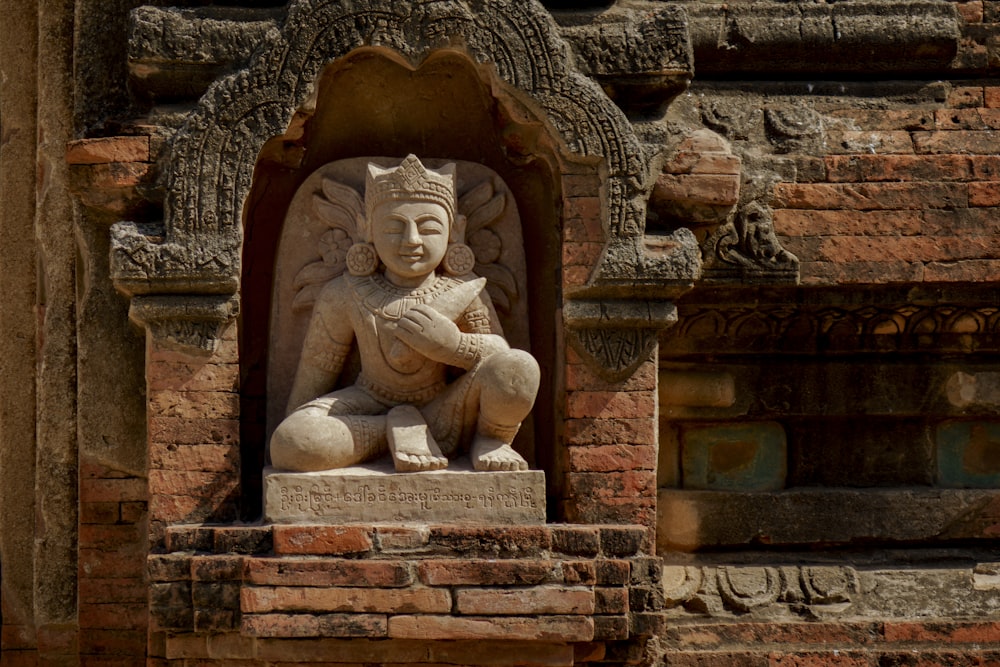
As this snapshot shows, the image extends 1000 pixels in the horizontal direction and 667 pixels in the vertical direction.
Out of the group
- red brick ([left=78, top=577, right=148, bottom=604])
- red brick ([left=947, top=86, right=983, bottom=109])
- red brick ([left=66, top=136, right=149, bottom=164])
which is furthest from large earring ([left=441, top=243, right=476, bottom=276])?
red brick ([left=947, top=86, right=983, bottom=109])

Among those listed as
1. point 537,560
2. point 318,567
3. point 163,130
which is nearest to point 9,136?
point 163,130

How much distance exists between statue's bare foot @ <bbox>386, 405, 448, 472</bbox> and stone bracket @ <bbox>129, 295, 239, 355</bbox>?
79 centimetres

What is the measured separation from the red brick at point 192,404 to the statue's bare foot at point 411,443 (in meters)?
0.67

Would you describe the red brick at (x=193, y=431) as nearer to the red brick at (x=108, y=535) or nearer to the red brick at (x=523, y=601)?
the red brick at (x=108, y=535)

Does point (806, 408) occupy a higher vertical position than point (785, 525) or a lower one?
higher

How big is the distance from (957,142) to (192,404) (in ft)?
12.0

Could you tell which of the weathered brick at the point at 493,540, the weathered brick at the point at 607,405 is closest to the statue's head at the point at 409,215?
the weathered brick at the point at 607,405

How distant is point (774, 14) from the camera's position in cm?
707

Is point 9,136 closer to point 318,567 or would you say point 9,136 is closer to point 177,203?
point 177,203

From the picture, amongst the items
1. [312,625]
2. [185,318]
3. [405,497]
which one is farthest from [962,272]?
[185,318]

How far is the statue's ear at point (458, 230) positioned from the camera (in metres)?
6.57

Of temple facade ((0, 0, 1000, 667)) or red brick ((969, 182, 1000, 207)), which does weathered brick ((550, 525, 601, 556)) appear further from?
red brick ((969, 182, 1000, 207))

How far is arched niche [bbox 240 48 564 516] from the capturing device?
669 cm

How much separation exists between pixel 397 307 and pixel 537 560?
1234 mm
